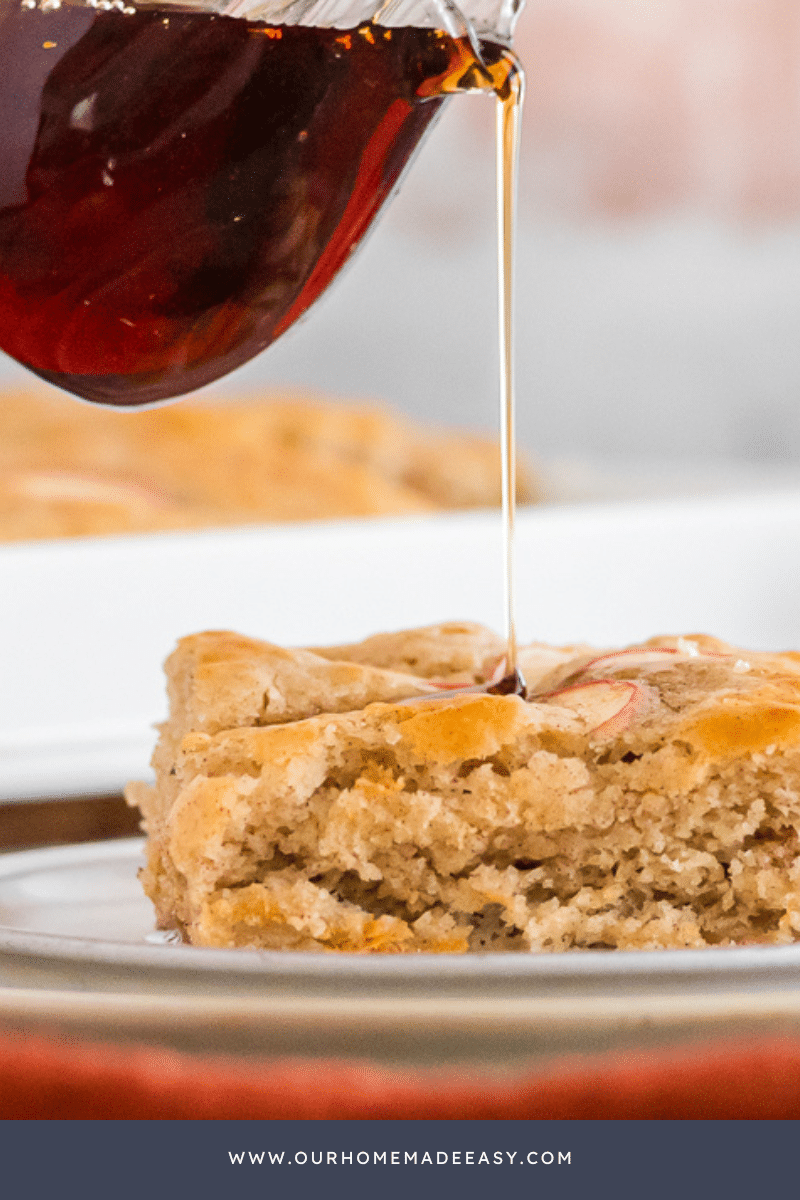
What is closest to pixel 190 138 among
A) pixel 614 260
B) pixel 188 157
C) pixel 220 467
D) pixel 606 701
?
pixel 188 157

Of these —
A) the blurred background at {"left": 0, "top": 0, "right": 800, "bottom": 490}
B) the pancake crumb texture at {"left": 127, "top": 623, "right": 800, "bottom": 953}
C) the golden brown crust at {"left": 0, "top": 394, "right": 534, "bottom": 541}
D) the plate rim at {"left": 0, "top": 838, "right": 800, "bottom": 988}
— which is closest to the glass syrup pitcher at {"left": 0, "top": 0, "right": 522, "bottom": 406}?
the pancake crumb texture at {"left": 127, "top": 623, "right": 800, "bottom": 953}

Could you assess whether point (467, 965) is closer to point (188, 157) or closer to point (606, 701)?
point (606, 701)

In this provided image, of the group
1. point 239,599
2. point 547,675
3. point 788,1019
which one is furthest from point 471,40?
point 239,599

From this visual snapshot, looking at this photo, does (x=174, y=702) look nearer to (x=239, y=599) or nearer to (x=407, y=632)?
(x=407, y=632)

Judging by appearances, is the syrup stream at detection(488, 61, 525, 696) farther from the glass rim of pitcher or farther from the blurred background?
the blurred background

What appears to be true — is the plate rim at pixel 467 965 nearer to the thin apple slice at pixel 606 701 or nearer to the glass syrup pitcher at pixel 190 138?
the thin apple slice at pixel 606 701

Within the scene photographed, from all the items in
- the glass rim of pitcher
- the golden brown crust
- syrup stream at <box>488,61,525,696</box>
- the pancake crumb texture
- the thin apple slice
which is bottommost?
the pancake crumb texture
